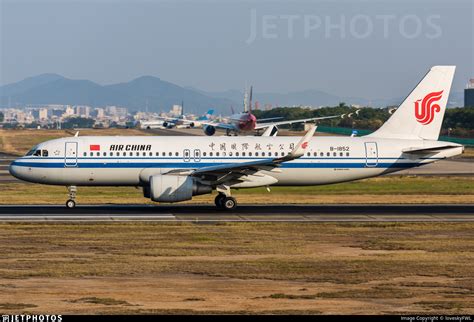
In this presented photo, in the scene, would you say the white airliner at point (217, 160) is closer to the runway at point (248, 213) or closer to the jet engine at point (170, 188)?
the jet engine at point (170, 188)

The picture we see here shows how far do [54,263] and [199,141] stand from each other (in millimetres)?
19168

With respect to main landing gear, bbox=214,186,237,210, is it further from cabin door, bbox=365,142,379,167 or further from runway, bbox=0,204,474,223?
cabin door, bbox=365,142,379,167

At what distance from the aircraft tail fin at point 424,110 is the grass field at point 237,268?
10361 millimetres

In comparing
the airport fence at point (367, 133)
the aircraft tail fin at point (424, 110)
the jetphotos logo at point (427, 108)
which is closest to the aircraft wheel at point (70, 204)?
the aircraft tail fin at point (424, 110)

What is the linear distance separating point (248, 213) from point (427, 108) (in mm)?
12053

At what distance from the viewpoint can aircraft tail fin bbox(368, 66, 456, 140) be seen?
49031 mm

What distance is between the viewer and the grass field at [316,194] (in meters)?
52.0

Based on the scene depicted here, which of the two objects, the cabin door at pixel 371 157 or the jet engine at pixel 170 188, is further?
the cabin door at pixel 371 157

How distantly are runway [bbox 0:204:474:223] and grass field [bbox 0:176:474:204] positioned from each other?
11.9 feet

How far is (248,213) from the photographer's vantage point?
44219 mm

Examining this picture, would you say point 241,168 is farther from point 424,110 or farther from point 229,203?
point 424,110

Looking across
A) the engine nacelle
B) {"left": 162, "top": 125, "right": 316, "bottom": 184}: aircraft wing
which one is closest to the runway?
{"left": 162, "top": 125, "right": 316, "bottom": 184}: aircraft wing

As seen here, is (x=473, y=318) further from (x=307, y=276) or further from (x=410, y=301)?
(x=307, y=276)

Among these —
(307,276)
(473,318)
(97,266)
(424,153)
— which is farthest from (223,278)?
(424,153)
